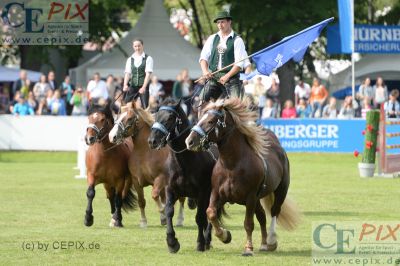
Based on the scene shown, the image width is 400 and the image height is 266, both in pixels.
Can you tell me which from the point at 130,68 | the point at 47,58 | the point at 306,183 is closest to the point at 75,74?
the point at 47,58

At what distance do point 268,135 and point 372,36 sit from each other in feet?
73.6

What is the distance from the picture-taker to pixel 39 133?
28.5 m

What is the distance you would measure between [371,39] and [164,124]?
77.2 feet

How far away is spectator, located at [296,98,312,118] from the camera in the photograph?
31125 millimetres

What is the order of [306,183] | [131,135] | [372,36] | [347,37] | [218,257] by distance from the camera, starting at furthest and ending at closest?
[372,36]
[347,37]
[306,183]
[131,135]
[218,257]

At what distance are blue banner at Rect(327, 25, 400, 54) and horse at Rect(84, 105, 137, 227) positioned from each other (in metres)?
19.9

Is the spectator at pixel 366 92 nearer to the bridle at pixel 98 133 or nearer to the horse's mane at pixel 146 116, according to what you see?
the horse's mane at pixel 146 116

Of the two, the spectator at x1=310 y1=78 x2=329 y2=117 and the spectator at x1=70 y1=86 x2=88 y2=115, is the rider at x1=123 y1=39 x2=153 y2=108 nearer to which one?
the spectator at x1=70 y1=86 x2=88 y2=115

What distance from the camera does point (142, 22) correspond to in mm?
35875

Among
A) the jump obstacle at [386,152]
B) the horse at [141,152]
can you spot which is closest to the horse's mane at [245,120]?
the horse at [141,152]

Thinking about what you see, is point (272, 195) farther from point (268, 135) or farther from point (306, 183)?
point (306, 183)

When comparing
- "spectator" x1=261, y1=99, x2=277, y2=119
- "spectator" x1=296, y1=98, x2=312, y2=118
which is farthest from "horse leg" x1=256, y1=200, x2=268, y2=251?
"spectator" x1=296, y1=98, x2=312, y2=118

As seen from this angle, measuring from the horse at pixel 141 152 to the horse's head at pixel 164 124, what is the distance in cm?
186

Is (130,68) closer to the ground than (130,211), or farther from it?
farther from it
